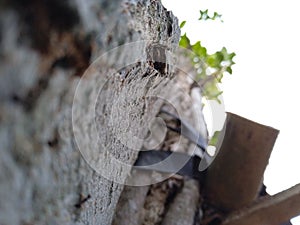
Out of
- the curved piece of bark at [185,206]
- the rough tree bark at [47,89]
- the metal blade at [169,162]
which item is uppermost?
the metal blade at [169,162]

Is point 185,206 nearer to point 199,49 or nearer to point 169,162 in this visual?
point 169,162

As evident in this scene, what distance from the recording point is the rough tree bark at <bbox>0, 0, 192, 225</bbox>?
→ 23cm

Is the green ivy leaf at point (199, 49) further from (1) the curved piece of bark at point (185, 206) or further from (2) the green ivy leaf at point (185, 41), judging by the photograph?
(1) the curved piece of bark at point (185, 206)

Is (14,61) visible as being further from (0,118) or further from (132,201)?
(132,201)

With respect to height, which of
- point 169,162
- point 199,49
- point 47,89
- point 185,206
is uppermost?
point 199,49

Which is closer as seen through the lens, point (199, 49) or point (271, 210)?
point (271, 210)

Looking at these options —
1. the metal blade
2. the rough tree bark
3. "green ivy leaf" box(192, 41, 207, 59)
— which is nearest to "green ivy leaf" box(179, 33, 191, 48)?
"green ivy leaf" box(192, 41, 207, 59)

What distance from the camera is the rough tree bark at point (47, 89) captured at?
23 cm

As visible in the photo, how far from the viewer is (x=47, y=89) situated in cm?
27

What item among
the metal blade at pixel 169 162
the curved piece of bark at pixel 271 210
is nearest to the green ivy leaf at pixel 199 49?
the metal blade at pixel 169 162

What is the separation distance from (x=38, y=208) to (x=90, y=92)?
0.11 m

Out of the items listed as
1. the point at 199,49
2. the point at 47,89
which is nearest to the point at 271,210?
the point at 47,89

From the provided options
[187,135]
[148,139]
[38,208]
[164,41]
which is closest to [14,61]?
[38,208]

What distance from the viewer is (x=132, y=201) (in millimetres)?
995
